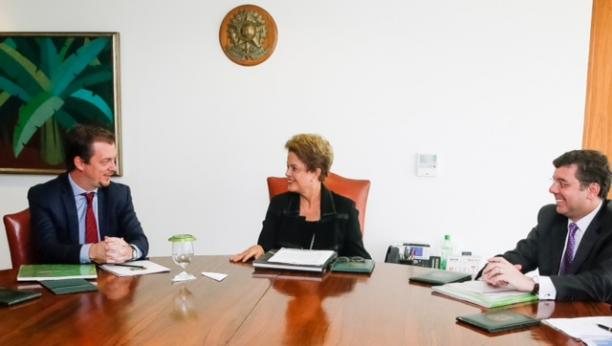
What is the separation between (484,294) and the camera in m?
1.58

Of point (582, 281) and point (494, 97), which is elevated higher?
point (494, 97)

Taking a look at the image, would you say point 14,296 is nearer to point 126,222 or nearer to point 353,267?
point 126,222

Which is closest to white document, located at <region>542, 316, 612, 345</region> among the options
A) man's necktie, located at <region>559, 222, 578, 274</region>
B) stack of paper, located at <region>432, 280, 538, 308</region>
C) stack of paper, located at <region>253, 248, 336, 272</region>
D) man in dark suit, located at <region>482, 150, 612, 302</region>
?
stack of paper, located at <region>432, 280, 538, 308</region>

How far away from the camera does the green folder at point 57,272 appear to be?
5.55 ft

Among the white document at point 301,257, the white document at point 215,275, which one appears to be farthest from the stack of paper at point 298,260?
the white document at point 215,275

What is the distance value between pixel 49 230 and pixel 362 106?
1.90m

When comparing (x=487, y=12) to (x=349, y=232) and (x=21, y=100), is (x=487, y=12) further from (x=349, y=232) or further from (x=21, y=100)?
(x=21, y=100)

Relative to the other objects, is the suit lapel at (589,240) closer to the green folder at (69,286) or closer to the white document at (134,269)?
the white document at (134,269)

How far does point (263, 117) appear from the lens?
324 centimetres

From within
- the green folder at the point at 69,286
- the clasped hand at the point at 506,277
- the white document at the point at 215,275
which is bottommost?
the white document at the point at 215,275

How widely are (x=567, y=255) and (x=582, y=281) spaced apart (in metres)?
0.36

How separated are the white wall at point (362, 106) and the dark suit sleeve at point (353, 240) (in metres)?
0.87

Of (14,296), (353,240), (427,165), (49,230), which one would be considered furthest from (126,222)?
(427,165)

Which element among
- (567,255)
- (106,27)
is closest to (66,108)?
(106,27)
